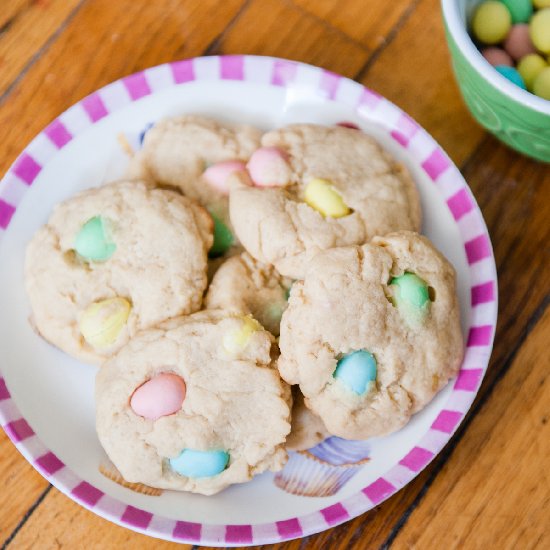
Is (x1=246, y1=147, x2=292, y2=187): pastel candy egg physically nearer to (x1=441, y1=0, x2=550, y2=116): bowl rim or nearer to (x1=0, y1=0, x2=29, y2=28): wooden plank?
(x1=441, y1=0, x2=550, y2=116): bowl rim

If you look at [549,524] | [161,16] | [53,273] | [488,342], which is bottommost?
[549,524]

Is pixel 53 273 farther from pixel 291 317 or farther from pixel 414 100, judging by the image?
pixel 414 100

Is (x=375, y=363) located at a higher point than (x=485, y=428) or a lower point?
higher

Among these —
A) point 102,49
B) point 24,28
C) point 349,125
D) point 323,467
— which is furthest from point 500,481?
point 24,28

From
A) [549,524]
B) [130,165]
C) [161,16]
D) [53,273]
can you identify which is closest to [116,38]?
[161,16]

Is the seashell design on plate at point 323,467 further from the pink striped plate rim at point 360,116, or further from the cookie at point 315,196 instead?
the cookie at point 315,196

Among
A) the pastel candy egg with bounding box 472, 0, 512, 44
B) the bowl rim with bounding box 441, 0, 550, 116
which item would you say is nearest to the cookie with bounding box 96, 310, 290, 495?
the bowl rim with bounding box 441, 0, 550, 116

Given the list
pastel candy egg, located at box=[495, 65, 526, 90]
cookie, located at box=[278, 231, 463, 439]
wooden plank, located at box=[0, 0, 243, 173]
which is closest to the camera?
cookie, located at box=[278, 231, 463, 439]

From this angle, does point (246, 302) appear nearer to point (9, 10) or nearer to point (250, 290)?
point (250, 290)
